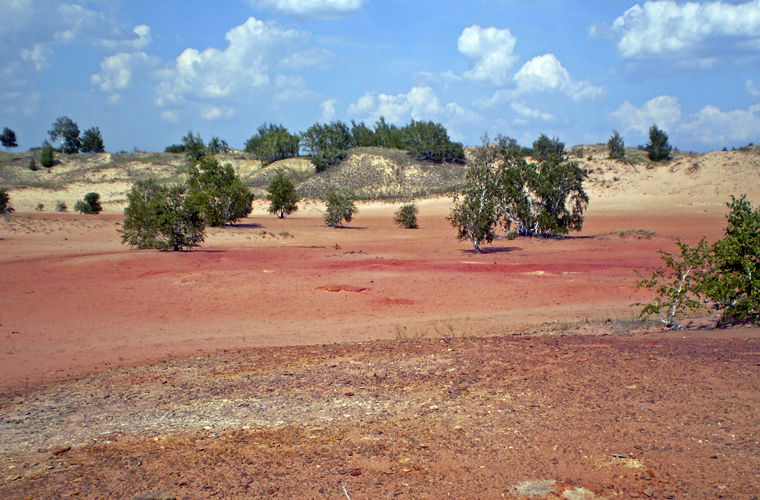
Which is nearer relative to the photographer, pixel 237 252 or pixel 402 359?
pixel 402 359

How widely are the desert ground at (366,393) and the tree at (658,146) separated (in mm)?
64982

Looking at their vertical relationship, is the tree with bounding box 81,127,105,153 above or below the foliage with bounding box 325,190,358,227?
above

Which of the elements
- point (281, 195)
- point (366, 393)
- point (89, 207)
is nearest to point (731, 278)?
point (366, 393)

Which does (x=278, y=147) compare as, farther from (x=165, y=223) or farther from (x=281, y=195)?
(x=165, y=223)

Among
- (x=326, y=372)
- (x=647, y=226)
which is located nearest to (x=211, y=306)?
(x=326, y=372)

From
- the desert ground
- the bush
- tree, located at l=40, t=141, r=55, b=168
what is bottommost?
the desert ground

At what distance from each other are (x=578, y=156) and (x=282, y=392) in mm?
78500

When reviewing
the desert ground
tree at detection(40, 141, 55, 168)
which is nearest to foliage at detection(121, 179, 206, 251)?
the desert ground

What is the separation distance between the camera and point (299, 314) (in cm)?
1542

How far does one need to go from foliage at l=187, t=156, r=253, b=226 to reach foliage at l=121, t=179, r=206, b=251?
14412 mm

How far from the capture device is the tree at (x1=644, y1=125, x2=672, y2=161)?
76.4 meters

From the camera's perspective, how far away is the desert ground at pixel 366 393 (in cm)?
535

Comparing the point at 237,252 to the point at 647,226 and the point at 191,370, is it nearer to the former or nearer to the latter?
the point at 191,370

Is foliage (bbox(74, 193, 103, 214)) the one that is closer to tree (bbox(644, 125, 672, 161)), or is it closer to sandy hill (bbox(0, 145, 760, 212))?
sandy hill (bbox(0, 145, 760, 212))
